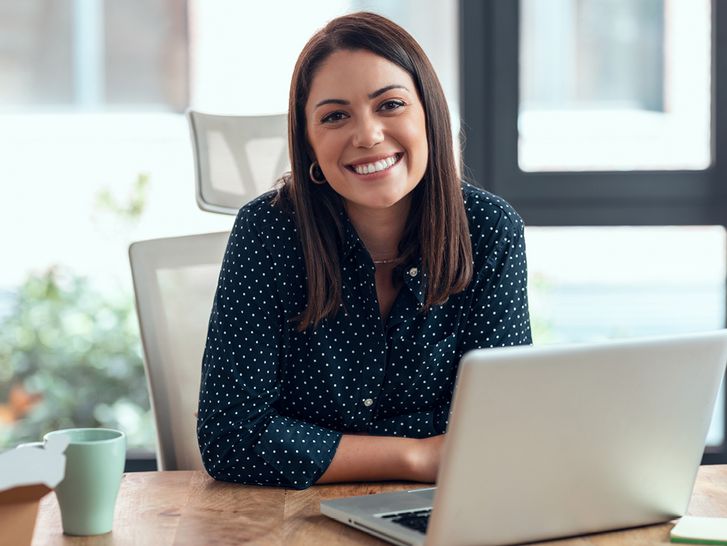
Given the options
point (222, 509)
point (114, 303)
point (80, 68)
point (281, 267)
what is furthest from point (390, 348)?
point (80, 68)

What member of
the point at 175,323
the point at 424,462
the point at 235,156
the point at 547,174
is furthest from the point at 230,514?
the point at 547,174

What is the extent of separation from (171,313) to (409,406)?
0.45m

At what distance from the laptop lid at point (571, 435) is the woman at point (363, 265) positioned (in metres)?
0.52

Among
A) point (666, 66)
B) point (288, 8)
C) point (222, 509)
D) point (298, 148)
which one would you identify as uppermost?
point (288, 8)

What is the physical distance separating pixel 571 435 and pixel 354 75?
77 cm

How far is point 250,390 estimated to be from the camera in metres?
1.54

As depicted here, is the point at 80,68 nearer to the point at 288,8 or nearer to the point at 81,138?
the point at 81,138

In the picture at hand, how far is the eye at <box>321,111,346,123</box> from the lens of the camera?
1.66 metres

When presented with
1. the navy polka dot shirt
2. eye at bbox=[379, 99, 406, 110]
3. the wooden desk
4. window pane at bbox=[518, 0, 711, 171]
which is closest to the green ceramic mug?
the wooden desk

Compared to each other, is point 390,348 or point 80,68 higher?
point 80,68

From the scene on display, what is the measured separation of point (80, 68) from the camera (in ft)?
9.62

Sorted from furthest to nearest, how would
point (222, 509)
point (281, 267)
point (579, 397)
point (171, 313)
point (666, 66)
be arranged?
1. point (666, 66)
2. point (171, 313)
3. point (281, 267)
4. point (222, 509)
5. point (579, 397)

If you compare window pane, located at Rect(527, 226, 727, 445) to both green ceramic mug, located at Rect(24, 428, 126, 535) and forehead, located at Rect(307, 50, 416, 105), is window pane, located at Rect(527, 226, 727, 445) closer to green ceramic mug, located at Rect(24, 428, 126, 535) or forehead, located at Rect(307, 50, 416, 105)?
forehead, located at Rect(307, 50, 416, 105)

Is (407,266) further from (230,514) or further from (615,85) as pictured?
(615,85)
